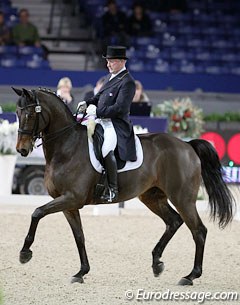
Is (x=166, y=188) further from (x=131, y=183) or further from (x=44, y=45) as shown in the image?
(x=44, y=45)

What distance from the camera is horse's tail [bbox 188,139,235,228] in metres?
7.47

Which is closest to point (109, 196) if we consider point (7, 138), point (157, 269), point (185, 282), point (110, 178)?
point (110, 178)

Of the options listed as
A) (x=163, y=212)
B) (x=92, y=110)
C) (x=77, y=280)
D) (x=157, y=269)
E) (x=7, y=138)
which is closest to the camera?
(x=77, y=280)

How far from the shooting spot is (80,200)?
684 centimetres

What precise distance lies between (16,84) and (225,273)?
8928mm

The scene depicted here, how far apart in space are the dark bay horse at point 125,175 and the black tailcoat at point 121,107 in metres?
0.20

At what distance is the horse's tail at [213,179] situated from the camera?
7473 mm

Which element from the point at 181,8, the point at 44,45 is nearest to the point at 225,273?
the point at 44,45

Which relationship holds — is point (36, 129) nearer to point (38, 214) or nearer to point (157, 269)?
point (38, 214)

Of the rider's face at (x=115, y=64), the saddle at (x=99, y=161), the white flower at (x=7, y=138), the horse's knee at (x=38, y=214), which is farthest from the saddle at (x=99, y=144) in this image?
the white flower at (x=7, y=138)

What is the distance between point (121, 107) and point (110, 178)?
1.96ft

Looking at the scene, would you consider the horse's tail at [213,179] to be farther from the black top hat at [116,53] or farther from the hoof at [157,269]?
the black top hat at [116,53]

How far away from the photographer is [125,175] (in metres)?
7.18

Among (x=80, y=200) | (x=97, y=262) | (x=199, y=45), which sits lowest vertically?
(x=97, y=262)
